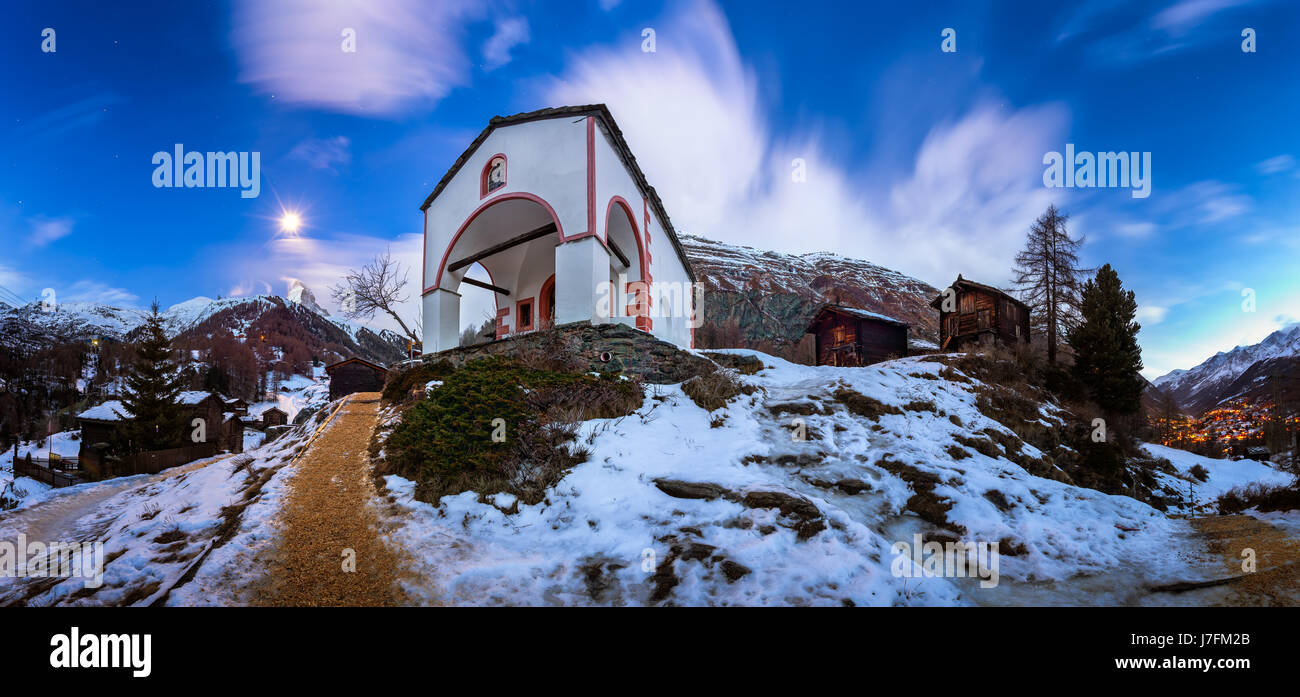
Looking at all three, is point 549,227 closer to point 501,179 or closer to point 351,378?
point 501,179

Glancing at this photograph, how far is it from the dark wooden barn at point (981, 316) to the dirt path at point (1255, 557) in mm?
19199

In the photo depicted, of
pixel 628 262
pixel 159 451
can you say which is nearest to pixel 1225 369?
pixel 628 262

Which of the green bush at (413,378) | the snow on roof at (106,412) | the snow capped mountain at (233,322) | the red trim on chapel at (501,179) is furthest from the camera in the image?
the snow capped mountain at (233,322)

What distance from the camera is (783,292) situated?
250 feet

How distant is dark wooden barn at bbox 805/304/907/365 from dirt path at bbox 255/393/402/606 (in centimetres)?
2349

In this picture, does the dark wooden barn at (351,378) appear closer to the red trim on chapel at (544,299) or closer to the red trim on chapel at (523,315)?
the red trim on chapel at (523,315)

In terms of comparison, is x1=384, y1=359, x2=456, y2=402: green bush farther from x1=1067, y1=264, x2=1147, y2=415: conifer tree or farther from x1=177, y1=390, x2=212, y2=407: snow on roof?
x1=177, y1=390, x2=212, y2=407: snow on roof

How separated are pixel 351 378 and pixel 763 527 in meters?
33.5

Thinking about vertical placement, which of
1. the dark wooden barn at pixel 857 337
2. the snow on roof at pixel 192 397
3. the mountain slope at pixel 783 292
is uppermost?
the mountain slope at pixel 783 292

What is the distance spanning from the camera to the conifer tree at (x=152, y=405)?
73.4 ft

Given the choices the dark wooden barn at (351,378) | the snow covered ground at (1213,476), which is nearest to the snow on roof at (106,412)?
the dark wooden barn at (351,378)
